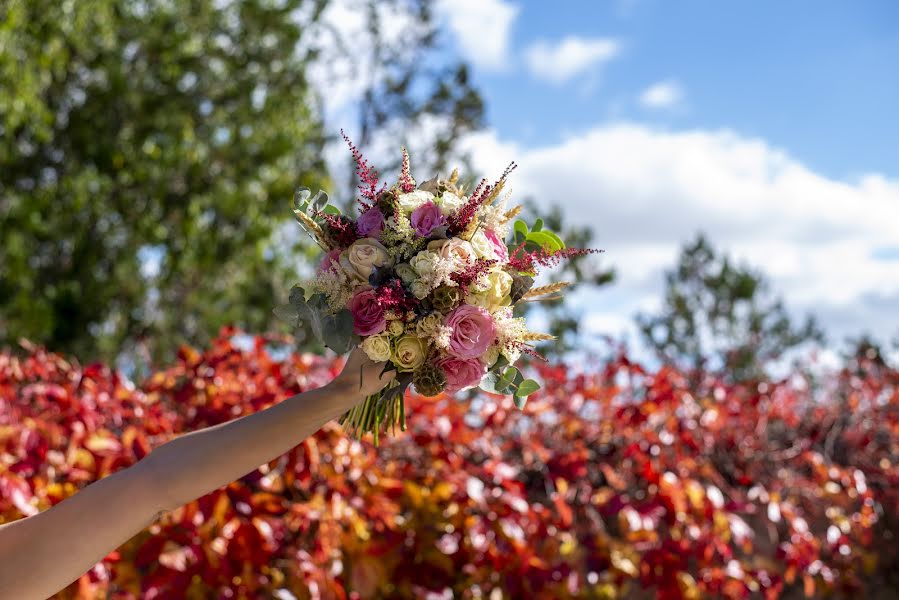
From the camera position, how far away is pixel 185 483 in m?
1.82

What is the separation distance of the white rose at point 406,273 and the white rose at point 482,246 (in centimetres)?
14

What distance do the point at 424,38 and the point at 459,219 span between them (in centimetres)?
1363

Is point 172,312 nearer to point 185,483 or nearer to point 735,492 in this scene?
point 735,492

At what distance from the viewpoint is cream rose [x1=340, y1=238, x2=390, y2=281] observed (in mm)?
1827

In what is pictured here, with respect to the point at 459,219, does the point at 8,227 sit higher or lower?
higher

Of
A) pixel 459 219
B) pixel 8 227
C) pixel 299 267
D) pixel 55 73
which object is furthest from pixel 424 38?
pixel 459 219

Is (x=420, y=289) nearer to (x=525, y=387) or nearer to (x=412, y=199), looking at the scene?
(x=412, y=199)

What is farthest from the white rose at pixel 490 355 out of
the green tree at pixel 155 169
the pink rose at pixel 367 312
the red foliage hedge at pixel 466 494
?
the green tree at pixel 155 169

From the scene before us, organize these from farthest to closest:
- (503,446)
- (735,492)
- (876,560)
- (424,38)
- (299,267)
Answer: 1. (424,38)
2. (299,267)
3. (876,560)
4. (735,492)
5. (503,446)

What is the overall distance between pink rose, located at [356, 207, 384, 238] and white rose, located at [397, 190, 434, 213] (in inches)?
1.9

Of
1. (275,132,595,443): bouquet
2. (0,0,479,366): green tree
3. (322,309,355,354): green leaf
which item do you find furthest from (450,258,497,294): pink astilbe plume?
(0,0,479,366): green tree

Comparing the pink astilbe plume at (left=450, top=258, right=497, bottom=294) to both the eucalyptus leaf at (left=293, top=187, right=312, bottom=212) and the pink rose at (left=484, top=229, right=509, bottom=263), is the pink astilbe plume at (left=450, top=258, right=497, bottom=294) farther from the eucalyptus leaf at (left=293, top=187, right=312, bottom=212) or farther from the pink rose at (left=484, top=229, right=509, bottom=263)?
the eucalyptus leaf at (left=293, top=187, right=312, bottom=212)

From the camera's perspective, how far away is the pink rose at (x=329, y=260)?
188cm

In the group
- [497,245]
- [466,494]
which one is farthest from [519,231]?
[466,494]
